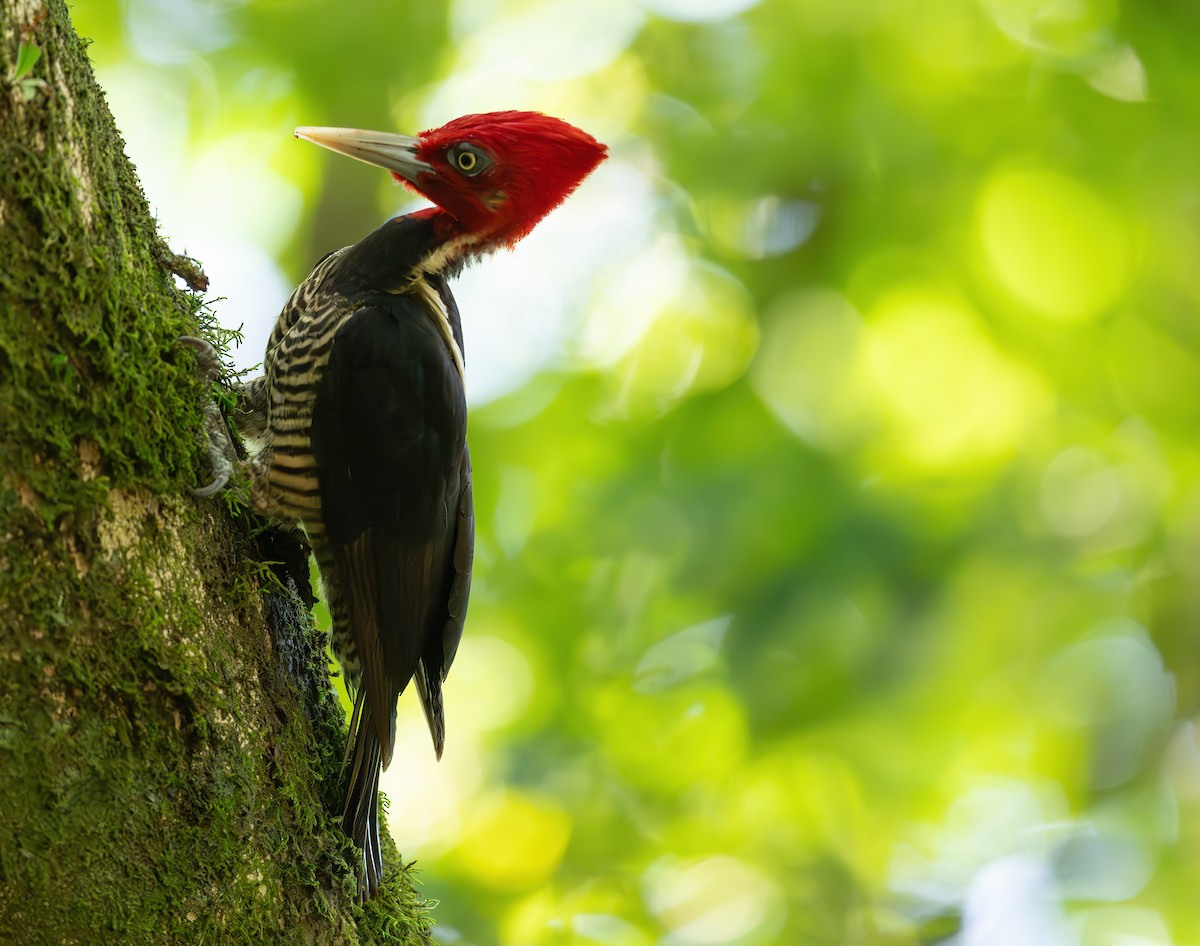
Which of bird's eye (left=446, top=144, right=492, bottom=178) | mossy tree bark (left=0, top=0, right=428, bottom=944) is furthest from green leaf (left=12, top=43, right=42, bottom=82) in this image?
bird's eye (left=446, top=144, right=492, bottom=178)

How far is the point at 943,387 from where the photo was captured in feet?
16.1

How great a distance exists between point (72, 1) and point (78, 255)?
12.2 feet

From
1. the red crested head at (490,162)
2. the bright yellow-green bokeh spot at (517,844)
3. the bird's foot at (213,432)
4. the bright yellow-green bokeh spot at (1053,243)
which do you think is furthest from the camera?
the bright yellow-green bokeh spot at (517,844)

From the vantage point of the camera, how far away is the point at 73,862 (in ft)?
5.31

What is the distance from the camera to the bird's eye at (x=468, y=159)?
293 centimetres

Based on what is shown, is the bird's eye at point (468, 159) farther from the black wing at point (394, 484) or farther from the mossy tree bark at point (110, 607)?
the mossy tree bark at point (110, 607)

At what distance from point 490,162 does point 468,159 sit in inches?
2.2

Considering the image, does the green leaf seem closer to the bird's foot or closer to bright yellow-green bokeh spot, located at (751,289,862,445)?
the bird's foot

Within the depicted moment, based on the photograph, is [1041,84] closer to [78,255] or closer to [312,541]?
[312,541]

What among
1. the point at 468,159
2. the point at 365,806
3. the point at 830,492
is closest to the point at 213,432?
the point at 365,806

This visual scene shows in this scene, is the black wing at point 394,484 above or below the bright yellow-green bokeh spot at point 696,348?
below

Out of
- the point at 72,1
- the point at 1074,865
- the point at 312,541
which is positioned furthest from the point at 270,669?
the point at 1074,865

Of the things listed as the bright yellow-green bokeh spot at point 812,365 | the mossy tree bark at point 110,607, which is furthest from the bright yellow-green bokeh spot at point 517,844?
the mossy tree bark at point 110,607

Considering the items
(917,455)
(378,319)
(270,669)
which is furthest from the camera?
(917,455)
